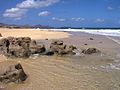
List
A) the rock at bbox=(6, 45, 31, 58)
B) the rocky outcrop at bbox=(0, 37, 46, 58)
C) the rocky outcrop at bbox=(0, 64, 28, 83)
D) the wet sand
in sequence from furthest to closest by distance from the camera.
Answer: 1. the rocky outcrop at bbox=(0, 37, 46, 58)
2. the rock at bbox=(6, 45, 31, 58)
3. the rocky outcrop at bbox=(0, 64, 28, 83)
4. the wet sand

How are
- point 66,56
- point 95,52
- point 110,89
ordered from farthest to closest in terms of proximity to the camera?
1. point 95,52
2. point 66,56
3. point 110,89

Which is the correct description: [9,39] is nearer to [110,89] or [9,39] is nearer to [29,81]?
[29,81]

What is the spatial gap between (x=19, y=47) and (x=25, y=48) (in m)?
0.92

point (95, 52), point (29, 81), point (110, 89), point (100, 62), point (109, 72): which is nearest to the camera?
point (110, 89)

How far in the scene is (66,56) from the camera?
1593cm

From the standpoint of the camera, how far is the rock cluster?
1543 centimetres

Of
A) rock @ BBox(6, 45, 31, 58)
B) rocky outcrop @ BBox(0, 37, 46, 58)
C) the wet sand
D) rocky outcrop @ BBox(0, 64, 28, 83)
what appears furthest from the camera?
rocky outcrop @ BBox(0, 37, 46, 58)

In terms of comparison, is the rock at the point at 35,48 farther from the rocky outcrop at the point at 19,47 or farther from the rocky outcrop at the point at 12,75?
the rocky outcrop at the point at 12,75

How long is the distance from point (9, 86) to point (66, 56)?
767 cm

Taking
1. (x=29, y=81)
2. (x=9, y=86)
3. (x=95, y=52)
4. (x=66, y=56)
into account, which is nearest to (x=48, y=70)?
(x=29, y=81)

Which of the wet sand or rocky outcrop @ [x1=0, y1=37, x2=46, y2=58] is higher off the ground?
rocky outcrop @ [x1=0, y1=37, x2=46, y2=58]

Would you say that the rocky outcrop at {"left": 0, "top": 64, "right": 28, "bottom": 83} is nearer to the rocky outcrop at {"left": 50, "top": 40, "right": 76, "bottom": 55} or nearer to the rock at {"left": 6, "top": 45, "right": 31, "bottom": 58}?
the rock at {"left": 6, "top": 45, "right": 31, "bottom": 58}

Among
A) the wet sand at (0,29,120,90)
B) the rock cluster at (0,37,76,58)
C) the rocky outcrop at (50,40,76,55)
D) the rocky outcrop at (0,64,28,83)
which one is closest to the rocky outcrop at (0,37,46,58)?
the rock cluster at (0,37,76,58)

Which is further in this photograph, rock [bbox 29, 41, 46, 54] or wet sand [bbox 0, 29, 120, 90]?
rock [bbox 29, 41, 46, 54]
